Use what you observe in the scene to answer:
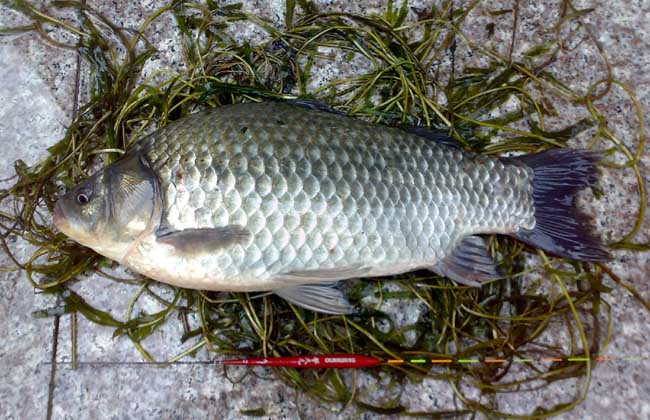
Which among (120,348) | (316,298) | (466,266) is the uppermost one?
(466,266)

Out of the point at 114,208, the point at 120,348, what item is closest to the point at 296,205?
the point at 114,208

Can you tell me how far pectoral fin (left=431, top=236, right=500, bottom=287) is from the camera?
6.56ft

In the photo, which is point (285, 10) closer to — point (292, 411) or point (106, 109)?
point (106, 109)

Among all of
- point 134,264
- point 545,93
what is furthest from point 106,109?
point 545,93

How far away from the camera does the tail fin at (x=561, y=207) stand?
2062mm

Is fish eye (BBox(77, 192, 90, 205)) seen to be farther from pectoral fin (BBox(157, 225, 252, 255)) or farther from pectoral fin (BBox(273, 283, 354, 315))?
pectoral fin (BBox(273, 283, 354, 315))

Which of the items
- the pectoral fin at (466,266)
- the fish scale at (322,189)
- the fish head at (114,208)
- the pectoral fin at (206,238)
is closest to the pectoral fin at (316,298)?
the fish scale at (322,189)

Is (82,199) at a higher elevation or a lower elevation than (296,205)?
lower

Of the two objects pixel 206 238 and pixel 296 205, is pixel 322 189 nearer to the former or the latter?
pixel 296 205

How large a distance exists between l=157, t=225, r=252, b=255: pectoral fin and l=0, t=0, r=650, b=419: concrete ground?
0.54 meters

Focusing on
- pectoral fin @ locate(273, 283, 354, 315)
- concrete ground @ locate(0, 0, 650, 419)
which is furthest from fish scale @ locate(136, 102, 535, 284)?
concrete ground @ locate(0, 0, 650, 419)

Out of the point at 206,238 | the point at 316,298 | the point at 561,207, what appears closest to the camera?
the point at 206,238

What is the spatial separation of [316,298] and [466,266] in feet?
2.02

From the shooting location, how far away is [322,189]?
1808 mm
